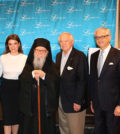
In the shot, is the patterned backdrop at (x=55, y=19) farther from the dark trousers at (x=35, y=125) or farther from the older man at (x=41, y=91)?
the dark trousers at (x=35, y=125)

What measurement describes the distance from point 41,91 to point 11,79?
75 centimetres

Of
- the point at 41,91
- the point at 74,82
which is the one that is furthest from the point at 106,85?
the point at 41,91

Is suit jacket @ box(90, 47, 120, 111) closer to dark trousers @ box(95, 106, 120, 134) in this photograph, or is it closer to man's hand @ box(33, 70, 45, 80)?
dark trousers @ box(95, 106, 120, 134)

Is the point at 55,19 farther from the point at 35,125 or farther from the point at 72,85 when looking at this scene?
the point at 35,125

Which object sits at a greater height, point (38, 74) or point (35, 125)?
point (38, 74)

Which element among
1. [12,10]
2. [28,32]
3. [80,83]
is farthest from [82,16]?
[80,83]

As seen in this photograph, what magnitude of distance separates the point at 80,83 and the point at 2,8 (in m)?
3.29

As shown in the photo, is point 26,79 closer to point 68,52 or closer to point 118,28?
point 68,52

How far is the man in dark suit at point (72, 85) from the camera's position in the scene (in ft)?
10.3

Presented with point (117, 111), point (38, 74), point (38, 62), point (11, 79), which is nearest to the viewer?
point (117, 111)

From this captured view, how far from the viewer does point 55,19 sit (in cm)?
499

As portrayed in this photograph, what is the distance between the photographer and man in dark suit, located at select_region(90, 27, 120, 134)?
2867 millimetres

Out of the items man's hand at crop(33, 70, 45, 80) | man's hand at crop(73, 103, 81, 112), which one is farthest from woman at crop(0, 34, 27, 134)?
man's hand at crop(73, 103, 81, 112)

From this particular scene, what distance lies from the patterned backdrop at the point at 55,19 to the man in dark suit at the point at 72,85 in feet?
5.86
